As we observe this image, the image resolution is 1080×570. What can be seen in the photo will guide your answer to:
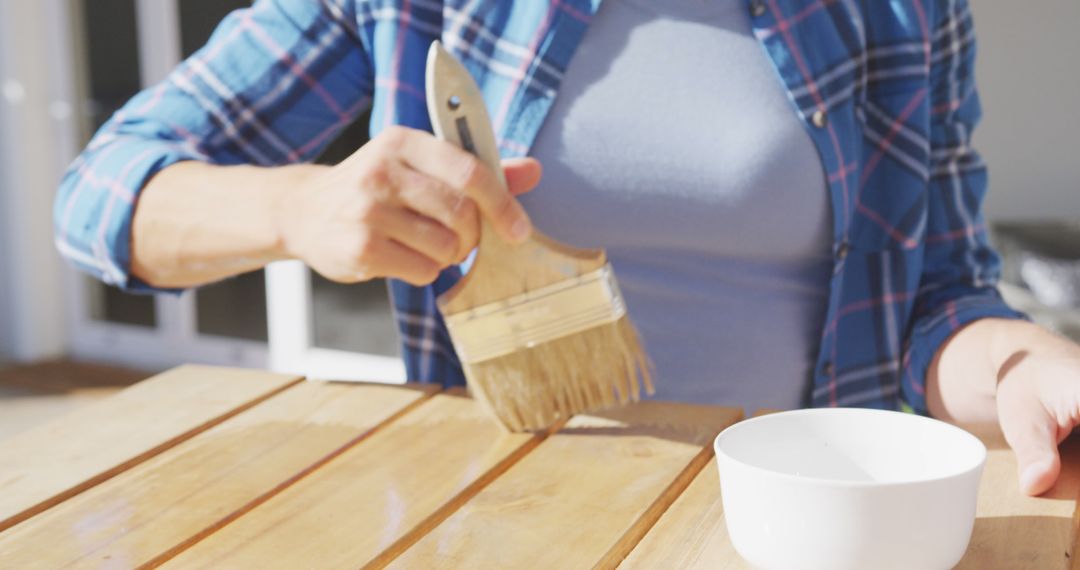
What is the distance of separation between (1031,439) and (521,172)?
0.41 m

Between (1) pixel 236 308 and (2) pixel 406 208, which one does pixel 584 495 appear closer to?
(2) pixel 406 208

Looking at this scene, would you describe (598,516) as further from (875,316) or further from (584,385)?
(875,316)

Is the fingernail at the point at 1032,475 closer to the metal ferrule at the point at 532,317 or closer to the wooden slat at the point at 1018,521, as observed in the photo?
the wooden slat at the point at 1018,521

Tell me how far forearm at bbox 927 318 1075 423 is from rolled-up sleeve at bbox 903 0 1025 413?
0.07 metres

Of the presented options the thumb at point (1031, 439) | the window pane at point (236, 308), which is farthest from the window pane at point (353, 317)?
the thumb at point (1031, 439)

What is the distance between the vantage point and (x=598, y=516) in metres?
0.70

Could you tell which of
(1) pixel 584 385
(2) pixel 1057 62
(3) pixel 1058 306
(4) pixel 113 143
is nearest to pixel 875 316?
(1) pixel 584 385

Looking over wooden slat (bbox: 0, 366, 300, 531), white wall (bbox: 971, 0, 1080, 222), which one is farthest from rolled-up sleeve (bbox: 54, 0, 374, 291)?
white wall (bbox: 971, 0, 1080, 222)

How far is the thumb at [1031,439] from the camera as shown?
28.8 inches

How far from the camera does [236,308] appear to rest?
410 centimetres

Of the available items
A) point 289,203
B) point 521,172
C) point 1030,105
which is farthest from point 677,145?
point 1030,105

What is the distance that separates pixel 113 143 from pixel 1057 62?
2.67m

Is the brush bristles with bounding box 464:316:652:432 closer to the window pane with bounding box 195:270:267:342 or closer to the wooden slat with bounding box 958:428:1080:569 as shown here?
the wooden slat with bounding box 958:428:1080:569

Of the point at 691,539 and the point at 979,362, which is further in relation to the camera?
the point at 979,362
